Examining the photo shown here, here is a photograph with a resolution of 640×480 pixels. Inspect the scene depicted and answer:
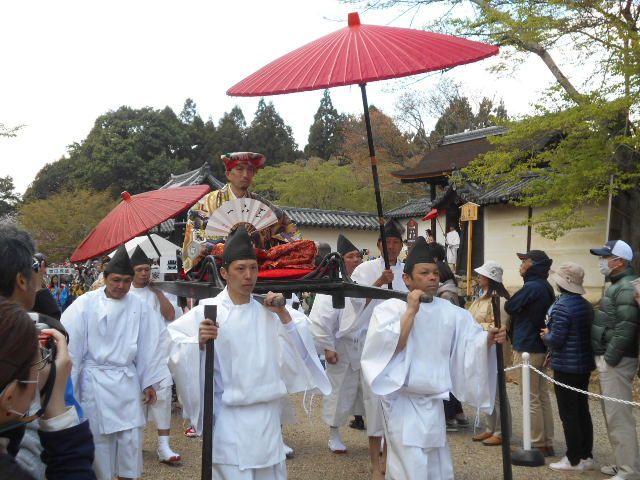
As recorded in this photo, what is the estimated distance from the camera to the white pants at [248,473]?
3867 millimetres

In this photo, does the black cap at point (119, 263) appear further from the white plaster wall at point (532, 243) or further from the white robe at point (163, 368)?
the white plaster wall at point (532, 243)

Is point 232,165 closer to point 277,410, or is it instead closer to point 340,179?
point 277,410

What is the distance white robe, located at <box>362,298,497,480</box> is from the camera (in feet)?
14.3

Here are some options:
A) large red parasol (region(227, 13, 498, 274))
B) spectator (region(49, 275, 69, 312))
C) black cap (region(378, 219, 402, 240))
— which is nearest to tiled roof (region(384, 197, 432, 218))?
spectator (region(49, 275, 69, 312))

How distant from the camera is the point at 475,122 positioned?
113 ft

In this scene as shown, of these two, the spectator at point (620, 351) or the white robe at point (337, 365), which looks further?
the white robe at point (337, 365)

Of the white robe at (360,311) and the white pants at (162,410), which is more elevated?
the white robe at (360,311)

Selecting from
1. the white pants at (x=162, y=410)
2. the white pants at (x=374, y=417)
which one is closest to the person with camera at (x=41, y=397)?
the white pants at (x=374, y=417)

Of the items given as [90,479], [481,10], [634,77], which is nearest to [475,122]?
[481,10]

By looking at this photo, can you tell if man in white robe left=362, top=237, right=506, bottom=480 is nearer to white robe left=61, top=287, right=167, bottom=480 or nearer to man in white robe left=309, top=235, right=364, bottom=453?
white robe left=61, top=287, right=167, bottom=480

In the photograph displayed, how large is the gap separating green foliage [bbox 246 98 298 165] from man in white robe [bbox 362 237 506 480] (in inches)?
1802

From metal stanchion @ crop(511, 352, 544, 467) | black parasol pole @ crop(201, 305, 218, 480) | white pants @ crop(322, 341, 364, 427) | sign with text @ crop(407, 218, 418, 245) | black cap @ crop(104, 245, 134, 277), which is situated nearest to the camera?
black parasol pole @ crop(201, 305, 218, 480)

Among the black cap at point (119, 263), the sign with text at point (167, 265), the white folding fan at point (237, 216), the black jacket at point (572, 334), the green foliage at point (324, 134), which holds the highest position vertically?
the green foliage at point (324, 134)

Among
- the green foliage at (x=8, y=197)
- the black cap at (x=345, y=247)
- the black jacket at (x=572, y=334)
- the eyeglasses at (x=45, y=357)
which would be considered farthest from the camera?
the green foliage at (x=8, y=197)
